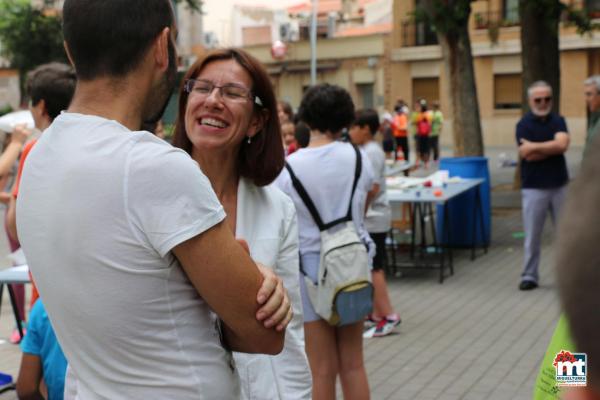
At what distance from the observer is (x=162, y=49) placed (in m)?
1.88

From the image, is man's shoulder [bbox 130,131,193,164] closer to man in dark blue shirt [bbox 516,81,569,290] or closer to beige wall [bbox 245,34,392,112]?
man in dark blue shirt [bbox 516,81,569,290]

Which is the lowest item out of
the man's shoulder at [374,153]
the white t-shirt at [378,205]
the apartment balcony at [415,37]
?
the white t-shirt at [378,205]

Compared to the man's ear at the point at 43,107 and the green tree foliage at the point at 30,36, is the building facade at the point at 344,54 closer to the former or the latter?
the green tree foliage at the point at 30,36

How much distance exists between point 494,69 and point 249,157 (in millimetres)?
42451

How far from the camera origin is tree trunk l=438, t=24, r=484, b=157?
15906 millimetres

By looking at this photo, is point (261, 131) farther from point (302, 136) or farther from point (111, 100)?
point (302, 136)

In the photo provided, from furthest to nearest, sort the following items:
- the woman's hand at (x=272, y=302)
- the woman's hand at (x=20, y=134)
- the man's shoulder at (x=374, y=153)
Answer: the man's shoulder at (x=374, y=153) → the woman's hand at (x=20, y=134) → the woman's hand at (x=272, y=302)

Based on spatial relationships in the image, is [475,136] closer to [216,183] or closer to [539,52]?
[539,52]

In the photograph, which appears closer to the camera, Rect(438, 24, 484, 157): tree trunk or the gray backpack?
the gray backpack

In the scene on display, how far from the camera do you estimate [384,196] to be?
8727 millimetres

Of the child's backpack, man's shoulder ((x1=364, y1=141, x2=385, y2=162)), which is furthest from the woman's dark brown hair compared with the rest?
the child's backpack

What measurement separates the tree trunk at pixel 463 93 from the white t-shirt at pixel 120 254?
14415 mm

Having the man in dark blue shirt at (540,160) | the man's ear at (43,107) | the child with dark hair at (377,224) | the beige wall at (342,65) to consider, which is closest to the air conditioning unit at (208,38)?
the beige wall at (342,65)

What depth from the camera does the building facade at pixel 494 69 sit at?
134 ft
